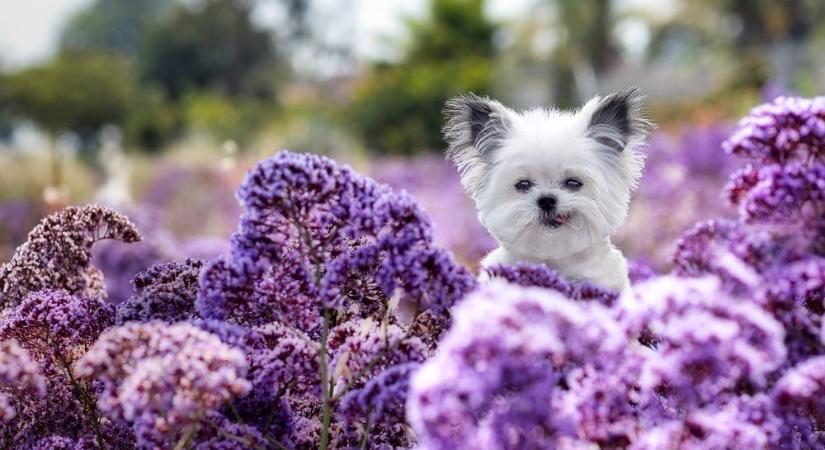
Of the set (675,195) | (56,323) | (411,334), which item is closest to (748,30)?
(675,195)

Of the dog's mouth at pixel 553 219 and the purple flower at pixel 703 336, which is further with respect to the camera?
the dog's mouth at pixel 553 219

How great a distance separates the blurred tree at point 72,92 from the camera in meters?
47.9

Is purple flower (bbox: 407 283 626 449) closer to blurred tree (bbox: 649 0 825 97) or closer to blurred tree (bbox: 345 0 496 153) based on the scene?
blurred tree (bbox: 345 0 496 153)

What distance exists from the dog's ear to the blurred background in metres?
3.00

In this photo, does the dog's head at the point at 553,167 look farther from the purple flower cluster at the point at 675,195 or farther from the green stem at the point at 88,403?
the purple flower cluster at the point at 675,195

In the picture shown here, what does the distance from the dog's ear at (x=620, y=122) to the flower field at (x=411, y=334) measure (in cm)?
106

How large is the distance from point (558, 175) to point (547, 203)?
0.20 m

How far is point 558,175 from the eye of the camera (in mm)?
3660

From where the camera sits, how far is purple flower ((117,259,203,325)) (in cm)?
272

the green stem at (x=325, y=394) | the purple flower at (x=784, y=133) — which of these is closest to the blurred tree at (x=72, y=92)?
the green stem at (x=325, y=394)

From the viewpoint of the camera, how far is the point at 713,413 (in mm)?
1946

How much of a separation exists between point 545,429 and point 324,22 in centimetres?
5956

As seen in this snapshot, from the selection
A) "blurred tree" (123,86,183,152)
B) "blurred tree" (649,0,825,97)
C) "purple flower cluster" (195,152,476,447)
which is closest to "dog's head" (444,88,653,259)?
"purple flower cluster" (195,152,476,447)

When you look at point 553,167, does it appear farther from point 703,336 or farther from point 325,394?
point 703,336
